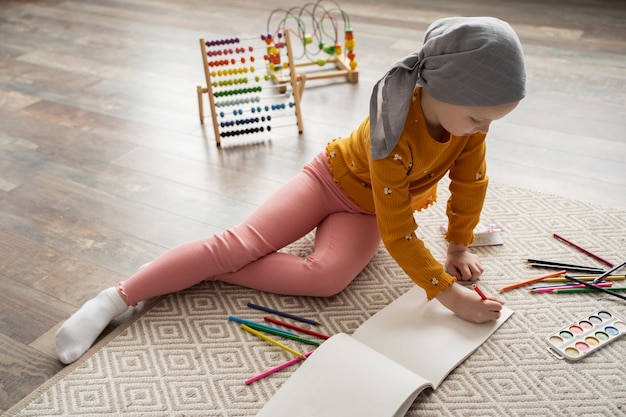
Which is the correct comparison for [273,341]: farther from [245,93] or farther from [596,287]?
[245,93]

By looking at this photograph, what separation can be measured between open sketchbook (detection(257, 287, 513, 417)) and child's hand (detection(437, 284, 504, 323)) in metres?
0.02

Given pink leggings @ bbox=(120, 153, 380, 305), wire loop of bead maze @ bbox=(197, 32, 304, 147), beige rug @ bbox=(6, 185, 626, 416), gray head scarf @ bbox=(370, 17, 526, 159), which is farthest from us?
wire loop of bead maze @ bbox=(197, 32, 304, 147)

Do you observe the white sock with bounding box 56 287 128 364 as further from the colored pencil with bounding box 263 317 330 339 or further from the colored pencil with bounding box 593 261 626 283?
the colored pencil with bounding box 593 261 626 283

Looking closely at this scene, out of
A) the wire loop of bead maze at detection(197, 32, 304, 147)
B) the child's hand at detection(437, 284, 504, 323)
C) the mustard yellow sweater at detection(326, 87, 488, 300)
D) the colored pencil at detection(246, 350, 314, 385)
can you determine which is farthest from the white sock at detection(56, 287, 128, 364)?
the wire loop of bead maze at detection(197, 32, 304, 147)

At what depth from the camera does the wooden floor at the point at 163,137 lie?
1559 mm

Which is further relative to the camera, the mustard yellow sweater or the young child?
the mustard yellow sweater

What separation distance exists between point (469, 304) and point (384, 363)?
9.0 inches

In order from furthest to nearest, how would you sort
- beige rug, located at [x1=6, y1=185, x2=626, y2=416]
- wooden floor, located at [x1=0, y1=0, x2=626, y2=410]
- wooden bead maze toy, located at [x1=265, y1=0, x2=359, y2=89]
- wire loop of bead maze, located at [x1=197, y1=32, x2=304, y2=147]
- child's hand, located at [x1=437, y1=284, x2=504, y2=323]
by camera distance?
wooden bead maze toy, located at [x1=265, y1=0, x2=359, y2=89] → wire loop of bead maze, located at [x1=197, y1=32, x2=304, y2=147] → wooden floor, located at [x1=0, y1=0, x2=626, y2=410] → child's hand, located at [x1=437, y1=284, x2=504, y2=323] → beige rug, located at [x1=6, y1=185, x2=626, y2=416]

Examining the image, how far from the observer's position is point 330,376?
3.77ft

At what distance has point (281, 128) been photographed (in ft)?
6.98

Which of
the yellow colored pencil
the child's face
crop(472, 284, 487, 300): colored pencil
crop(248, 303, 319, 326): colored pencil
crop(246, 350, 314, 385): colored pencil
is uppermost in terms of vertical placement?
the child's face

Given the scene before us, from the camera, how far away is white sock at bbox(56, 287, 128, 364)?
128 centimetres

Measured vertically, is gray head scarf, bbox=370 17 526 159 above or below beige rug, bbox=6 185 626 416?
above

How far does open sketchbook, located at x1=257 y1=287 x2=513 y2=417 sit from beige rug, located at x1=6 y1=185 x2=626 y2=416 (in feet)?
0.11
